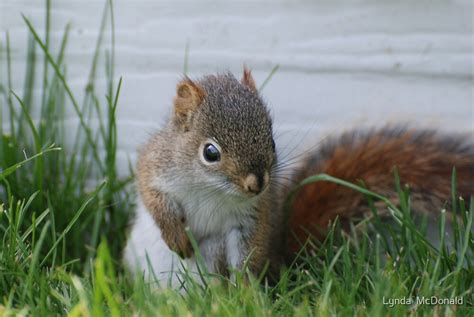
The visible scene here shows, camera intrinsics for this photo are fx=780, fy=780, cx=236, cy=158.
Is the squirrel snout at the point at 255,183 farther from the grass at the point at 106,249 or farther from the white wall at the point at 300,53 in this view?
the white wall at the point at 300,53

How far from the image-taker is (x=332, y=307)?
1.76 m

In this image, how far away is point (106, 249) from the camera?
5.00 feet

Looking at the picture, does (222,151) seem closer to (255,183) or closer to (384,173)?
(255,183)

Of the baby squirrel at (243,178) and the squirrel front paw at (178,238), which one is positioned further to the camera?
the squirrel front paw at (178,238)

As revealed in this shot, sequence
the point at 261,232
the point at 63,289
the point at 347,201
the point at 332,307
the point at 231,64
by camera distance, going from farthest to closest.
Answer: the point at 231,64
the point at 347,201
the point at 261,232
the point at 63,289
the point at 332,307

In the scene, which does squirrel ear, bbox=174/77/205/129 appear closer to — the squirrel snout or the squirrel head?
the squirrel head

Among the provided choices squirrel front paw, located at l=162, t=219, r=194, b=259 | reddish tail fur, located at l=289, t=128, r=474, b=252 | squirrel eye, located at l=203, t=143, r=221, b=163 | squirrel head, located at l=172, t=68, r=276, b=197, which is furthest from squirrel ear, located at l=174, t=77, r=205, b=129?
reddish tail fur, located at l=289, t=128, r=474, b=252

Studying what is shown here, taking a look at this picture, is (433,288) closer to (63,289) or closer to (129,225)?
(63,289)

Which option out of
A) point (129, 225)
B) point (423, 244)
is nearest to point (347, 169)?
point (423, 244)

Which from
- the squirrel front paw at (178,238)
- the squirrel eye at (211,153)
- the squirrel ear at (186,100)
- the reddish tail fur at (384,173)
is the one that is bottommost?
the squirrel front paw at (178,238)

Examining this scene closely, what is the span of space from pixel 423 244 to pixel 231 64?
3.39 ft

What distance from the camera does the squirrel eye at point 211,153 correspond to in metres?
2.03

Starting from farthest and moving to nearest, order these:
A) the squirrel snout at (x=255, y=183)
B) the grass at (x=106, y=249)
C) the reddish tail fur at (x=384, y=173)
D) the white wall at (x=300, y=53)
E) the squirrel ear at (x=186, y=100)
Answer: the white wall at (x=300, y=53)
the reddish tail fur at (x=384, y=173)
the squirrel ear at (x=186, y=100)
the squirrel snout at (x=255, y=183)
the grass at (x=106, y=249)

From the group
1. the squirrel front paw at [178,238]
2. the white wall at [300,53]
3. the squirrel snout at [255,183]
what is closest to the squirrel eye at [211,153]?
the squirrel snout at [255,183]
